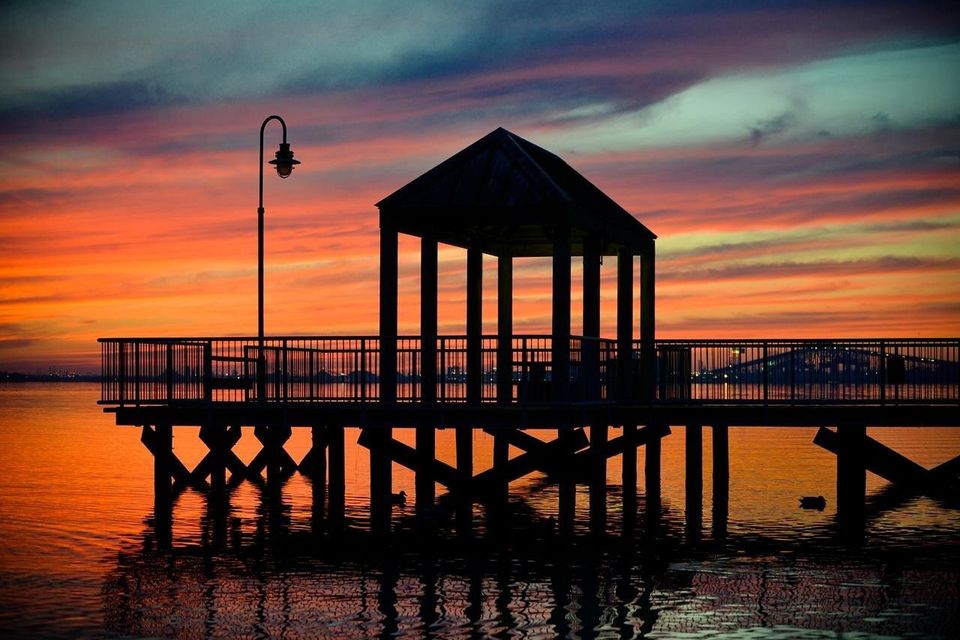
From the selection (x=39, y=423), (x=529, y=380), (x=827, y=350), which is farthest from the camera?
(x=39, y=423)

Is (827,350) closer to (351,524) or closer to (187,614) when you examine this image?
(351,524)

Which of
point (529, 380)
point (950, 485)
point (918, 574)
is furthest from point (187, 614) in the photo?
point (950, 485)

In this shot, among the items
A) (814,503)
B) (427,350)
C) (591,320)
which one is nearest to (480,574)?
(427,350)

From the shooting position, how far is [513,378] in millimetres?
33812

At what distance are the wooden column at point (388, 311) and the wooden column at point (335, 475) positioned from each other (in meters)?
1.84

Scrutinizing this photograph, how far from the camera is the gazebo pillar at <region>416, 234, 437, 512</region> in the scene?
31141 mm

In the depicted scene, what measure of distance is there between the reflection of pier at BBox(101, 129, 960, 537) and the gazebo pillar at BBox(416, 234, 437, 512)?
1.8 inches

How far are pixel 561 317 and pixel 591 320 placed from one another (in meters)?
Result: 4.47

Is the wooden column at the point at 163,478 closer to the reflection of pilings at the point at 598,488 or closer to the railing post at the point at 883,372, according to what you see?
the reflection of pilings at the point at 598,488

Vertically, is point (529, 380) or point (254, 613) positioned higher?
point (529, 380)

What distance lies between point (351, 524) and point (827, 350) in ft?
41.5

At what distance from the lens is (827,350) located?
114 ft

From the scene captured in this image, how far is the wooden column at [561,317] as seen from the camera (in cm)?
2872

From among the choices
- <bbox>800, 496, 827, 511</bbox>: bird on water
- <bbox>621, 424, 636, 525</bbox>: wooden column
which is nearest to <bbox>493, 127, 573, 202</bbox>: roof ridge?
<bbox>621, 424, 636, 525</bbox>: wooden column
